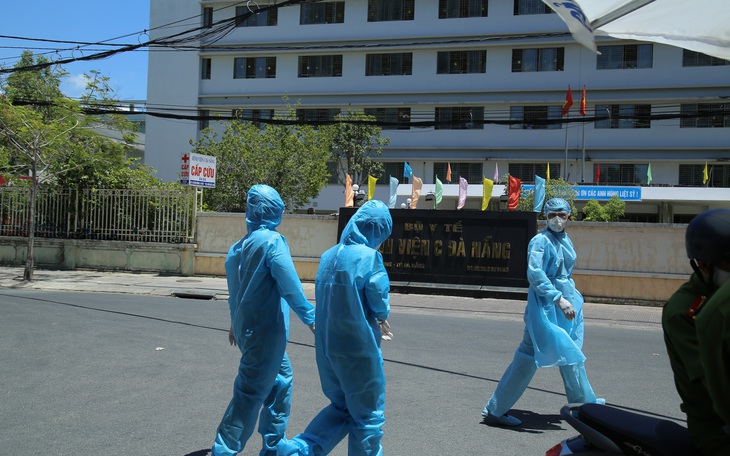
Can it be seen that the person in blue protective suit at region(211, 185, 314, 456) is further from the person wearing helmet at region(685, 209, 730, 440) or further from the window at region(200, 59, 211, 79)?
the window at region(200, 59, 211, 79)

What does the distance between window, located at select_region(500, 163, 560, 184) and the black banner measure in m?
21.9

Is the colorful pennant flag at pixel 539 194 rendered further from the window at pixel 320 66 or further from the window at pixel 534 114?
the window at pixel 320 66

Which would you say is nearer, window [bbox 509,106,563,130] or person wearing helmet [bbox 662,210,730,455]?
person wearing helmet [bbox 662,210,730,455]

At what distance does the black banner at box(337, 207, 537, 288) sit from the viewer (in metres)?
15.9

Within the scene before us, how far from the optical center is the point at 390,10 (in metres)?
38.7

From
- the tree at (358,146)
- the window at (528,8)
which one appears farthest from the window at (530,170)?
the window at (528,8)

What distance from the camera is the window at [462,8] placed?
37.2m

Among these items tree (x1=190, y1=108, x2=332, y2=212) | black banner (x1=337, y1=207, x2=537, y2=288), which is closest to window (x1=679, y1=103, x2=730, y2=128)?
tree (x1=190, y1=108, x2=332, y2=212)

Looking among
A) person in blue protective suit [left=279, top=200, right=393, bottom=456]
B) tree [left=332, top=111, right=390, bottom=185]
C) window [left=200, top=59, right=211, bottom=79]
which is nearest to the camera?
person in blue protective suit [left=279, top=200, right=393, bottom=456]

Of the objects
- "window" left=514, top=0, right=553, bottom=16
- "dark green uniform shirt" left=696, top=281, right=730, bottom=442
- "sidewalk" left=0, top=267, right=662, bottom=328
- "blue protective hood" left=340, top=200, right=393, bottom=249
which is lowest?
"sidewalk" left=0, top=267, right=662, bottom=328

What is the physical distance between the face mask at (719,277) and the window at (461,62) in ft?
119

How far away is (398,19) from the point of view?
3850 centimetres

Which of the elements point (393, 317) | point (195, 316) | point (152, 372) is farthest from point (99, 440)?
point (393, 317)

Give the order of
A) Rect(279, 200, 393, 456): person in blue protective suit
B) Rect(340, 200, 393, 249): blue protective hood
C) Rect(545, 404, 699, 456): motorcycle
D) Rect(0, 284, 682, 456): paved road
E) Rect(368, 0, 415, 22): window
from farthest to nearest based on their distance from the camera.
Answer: Rect(368, 0, 415, 22): window → Rect(0, 284, 682, 456): paved road → Rect(340, 200, 393, 249): blue protective hood → Rect(279, 200, 393, 456): person in blue protective suit → Rect(545, 404, 699, 456): motorcycle
